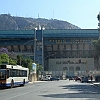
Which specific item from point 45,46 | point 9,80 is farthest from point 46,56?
point 9,80

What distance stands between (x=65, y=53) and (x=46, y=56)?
10319 mm

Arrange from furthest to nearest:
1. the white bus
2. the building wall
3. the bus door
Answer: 1. the building wall
2. the white bus
3. the bus door

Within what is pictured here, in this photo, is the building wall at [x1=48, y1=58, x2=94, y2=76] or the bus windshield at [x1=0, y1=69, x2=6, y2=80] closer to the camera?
the bus windshield at [x1=0, y1=69, x2=6, y2=80]

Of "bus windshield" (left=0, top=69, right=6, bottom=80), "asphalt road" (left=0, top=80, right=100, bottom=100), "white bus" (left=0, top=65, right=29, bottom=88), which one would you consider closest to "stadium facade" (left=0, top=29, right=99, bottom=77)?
"white bus" (left=0, top=65, right=29, bottom=88)

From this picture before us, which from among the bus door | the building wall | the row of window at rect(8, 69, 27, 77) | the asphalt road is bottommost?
the asphalt road

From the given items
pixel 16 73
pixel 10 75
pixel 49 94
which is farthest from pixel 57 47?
pixel 49 94

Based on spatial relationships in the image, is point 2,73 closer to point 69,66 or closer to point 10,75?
point 10,75

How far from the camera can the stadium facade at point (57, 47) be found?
467 feet

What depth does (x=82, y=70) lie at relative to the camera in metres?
154

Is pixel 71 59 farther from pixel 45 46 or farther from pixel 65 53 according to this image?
pixel 45 46

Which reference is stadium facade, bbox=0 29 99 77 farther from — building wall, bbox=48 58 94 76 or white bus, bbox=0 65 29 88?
white bus, bbox=0 65 29 88

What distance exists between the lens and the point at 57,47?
5930 inches

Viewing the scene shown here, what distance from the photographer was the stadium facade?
467ft

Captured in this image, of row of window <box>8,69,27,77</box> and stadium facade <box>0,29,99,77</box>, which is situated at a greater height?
stadium facade <box>0,29,99,77</box>
